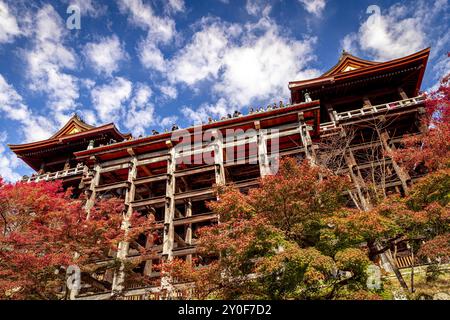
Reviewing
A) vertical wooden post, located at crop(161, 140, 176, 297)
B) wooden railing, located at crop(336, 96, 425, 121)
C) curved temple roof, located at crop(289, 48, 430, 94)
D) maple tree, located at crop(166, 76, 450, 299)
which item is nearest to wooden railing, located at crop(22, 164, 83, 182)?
vertical wooden post, located at crop(161, 140, 176, 297)

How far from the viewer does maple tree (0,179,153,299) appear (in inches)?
444

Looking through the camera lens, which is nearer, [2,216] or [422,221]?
[422,221]

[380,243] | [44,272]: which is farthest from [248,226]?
[44,272]

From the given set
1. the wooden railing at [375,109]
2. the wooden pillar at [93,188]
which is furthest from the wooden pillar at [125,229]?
the wooden railing at [375,109]

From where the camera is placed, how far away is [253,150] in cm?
1780

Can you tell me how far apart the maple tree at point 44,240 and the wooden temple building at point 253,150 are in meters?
2.10

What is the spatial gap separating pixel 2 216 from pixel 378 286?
14.8 meters

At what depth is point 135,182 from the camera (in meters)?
18.4

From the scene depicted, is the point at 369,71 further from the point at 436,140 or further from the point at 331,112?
the point at 436,140

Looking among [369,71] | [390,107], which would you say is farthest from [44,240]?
[369,71]

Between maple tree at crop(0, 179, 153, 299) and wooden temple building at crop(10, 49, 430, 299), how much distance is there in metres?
2.10

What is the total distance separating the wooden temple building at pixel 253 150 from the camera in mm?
16641
